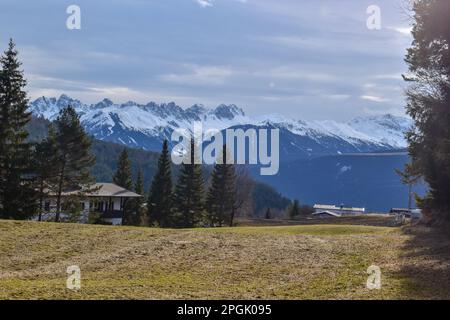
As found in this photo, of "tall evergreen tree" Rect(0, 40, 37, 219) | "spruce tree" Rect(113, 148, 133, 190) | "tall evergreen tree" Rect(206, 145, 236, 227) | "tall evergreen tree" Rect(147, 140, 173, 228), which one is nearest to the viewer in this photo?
"tall evergreen tree" Rect(0, 40, 37, 219)

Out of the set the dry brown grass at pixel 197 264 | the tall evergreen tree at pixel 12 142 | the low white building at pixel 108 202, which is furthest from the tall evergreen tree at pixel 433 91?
the low white building at pixel 108 202

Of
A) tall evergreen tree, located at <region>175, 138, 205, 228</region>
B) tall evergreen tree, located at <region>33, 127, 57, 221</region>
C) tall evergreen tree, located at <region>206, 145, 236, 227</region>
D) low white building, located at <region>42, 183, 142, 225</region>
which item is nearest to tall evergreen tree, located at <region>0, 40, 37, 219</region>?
tall evergreen tree, located at <region>33, 127, 57, 221</region>

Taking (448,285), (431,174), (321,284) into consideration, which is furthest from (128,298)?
(431,174)

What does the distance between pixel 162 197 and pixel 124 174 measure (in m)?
9.77

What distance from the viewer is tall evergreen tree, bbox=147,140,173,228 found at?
71812 millimetres

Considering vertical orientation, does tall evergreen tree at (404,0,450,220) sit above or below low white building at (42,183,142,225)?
above

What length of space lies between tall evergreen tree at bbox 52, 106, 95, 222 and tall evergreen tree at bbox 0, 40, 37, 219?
5374mm

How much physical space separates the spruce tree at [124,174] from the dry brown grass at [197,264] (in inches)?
1893

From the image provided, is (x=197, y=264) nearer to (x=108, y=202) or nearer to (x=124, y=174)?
(x=108, y=202)

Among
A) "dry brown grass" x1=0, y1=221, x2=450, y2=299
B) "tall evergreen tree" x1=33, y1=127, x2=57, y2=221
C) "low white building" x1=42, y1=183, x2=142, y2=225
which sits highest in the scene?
"tall evergreen tree" x1=33, y1=127, x2=57, y2=221

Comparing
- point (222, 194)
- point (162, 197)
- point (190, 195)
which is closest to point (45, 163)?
point (190, 195)

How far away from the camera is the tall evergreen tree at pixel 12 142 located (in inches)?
1783

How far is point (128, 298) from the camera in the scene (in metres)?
12.8

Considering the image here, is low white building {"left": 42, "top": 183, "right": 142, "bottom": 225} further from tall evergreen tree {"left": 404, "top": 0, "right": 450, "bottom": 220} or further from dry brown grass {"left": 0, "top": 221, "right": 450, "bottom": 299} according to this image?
tall evergreen tree {"left": 404, "top": 0, "right": 450, "bottom": 220}
